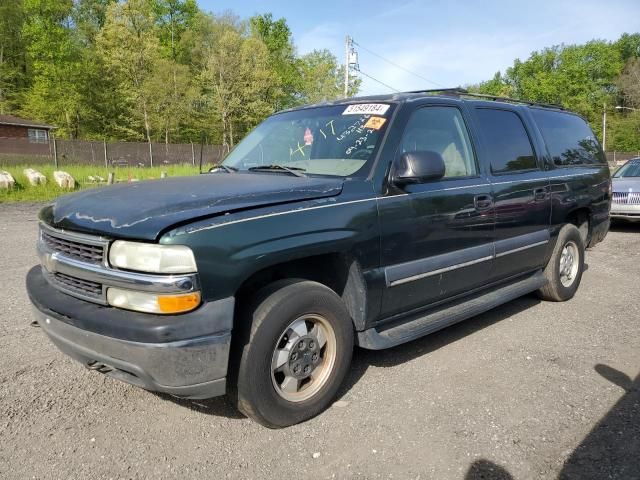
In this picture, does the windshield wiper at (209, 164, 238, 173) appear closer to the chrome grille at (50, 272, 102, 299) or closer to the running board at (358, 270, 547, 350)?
the chrome grille at (50, 272, 102, 299)

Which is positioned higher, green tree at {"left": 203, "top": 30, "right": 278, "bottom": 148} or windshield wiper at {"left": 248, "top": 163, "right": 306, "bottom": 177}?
green tree at {"left": 203, "top": 30, "right": 278, "bottom": 148}

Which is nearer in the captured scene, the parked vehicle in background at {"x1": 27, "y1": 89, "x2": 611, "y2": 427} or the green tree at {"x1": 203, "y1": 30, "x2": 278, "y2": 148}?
the parked vehicle in background at {"x1": 27, "y1": 89, "x2": 611, "y2": 427}

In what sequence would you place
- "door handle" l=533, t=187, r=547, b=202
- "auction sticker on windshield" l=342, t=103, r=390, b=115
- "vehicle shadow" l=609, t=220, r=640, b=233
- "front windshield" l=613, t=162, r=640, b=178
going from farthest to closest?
"front windshield" l=613, t=162, r=640, b=178, "vehicle shadow" l=609, t=220, r=640, b=233, "door handle" l=533, t=187, r=547, b=202, "auction sticker on windshield" l=342, t=103, r=390, b=115

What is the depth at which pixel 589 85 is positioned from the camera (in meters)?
74.1

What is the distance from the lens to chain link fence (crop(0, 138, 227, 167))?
88.8 ft

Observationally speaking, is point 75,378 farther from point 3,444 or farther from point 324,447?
point 324,447

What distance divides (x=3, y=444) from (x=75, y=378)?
0.76 meters

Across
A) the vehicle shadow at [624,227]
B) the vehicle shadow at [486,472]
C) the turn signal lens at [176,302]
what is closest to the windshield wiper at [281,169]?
the turn signal lens at [176,302]

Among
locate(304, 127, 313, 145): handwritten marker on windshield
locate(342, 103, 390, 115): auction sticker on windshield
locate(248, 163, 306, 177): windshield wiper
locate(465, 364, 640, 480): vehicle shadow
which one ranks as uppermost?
locate(342, 103, 390, 115): auction sticker on windshield

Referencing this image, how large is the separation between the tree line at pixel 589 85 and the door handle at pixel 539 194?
65513mm

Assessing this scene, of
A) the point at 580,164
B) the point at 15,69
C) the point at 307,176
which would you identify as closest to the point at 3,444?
the point at 307,176

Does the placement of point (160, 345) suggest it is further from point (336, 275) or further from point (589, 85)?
point (589, 85)

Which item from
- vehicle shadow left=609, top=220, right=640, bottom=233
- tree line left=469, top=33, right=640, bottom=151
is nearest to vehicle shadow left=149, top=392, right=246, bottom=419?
vehicle shadow left=609, top=220, right=640, bottom=233

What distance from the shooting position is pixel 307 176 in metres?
3.39
